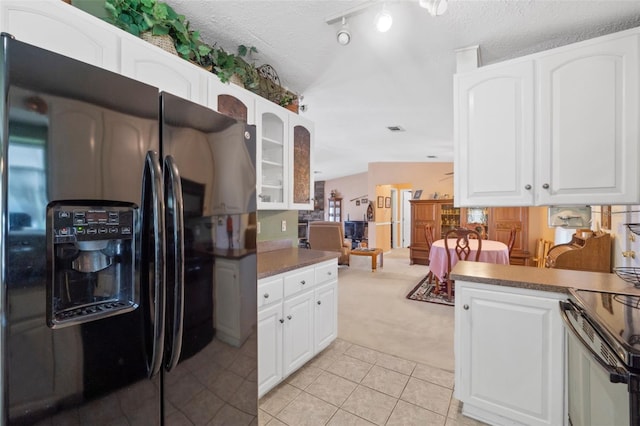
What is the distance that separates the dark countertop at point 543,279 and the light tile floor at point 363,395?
2.93ft

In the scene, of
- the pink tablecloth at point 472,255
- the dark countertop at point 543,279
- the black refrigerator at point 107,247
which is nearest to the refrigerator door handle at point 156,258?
the black refrigerator at point 107,247

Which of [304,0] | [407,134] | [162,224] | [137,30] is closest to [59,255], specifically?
[162,224]

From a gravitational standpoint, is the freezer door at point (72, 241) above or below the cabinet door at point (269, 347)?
above

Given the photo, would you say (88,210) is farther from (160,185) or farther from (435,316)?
(435,316)

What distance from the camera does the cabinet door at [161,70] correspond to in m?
1.39

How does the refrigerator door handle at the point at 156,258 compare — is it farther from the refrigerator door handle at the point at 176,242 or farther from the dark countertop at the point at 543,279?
the dark countertop at the point at 543,279

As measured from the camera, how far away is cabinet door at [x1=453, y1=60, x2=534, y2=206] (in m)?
1.74

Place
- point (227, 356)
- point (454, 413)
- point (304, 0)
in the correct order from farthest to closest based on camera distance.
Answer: point (454, 413) → point (304, 0) → point (227, 356)

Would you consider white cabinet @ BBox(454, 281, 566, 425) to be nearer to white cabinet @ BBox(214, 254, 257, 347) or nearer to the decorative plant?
white cabinet @ BBox(214, 254, 257, 347)

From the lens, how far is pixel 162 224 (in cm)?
88

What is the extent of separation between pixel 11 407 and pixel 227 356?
2.07 ft

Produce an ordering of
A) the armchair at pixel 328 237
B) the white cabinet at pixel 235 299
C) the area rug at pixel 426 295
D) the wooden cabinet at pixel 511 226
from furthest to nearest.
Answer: the armchair at pixel 328 237, the wooden cabinet at pixel 511 226, the area rug at pixel 426 295, the white cabinet at pixel 235 299

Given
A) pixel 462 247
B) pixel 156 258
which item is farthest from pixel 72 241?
pixel 462 247

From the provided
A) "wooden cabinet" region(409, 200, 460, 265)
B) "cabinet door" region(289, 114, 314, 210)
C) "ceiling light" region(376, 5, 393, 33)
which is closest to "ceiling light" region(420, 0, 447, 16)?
"ceiling light" region(376, 5, 393, 33)
